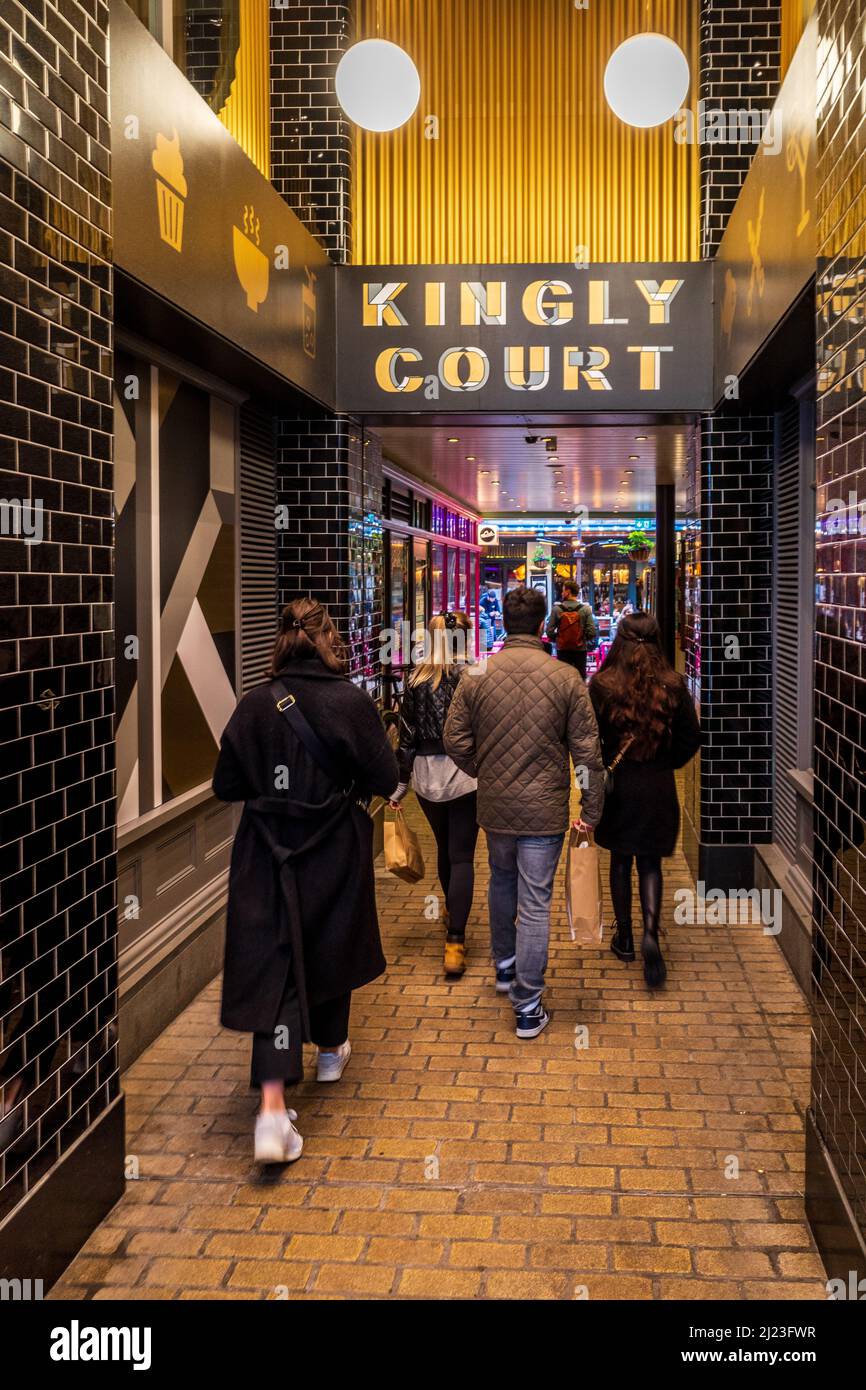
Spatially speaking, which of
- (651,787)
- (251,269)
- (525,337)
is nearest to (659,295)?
(525,337)

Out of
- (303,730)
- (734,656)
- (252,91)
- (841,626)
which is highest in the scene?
(252,91)

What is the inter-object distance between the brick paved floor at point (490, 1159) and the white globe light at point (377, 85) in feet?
16.3

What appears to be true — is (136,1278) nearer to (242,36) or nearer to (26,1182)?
(26,1182)

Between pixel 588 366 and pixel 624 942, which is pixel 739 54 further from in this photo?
pixel 624 942

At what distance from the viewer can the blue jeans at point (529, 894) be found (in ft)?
15.0

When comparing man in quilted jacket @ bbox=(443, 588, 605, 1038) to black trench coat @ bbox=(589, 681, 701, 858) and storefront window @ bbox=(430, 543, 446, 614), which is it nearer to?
black trench coat @ bbox=(589, 681, 701, 858)

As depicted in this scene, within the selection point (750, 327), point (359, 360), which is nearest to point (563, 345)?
point (359, 360)

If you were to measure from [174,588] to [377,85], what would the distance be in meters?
3.51

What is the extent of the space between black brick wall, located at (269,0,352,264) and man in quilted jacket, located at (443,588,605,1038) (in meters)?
3.67

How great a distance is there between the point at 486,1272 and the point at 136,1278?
0.93 m

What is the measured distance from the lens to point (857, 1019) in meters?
2.81

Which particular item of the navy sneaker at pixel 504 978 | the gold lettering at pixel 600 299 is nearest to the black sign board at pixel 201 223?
the gold lettering at pixel 600 299

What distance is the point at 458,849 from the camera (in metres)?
5.43

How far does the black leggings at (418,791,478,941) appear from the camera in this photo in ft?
17.7
